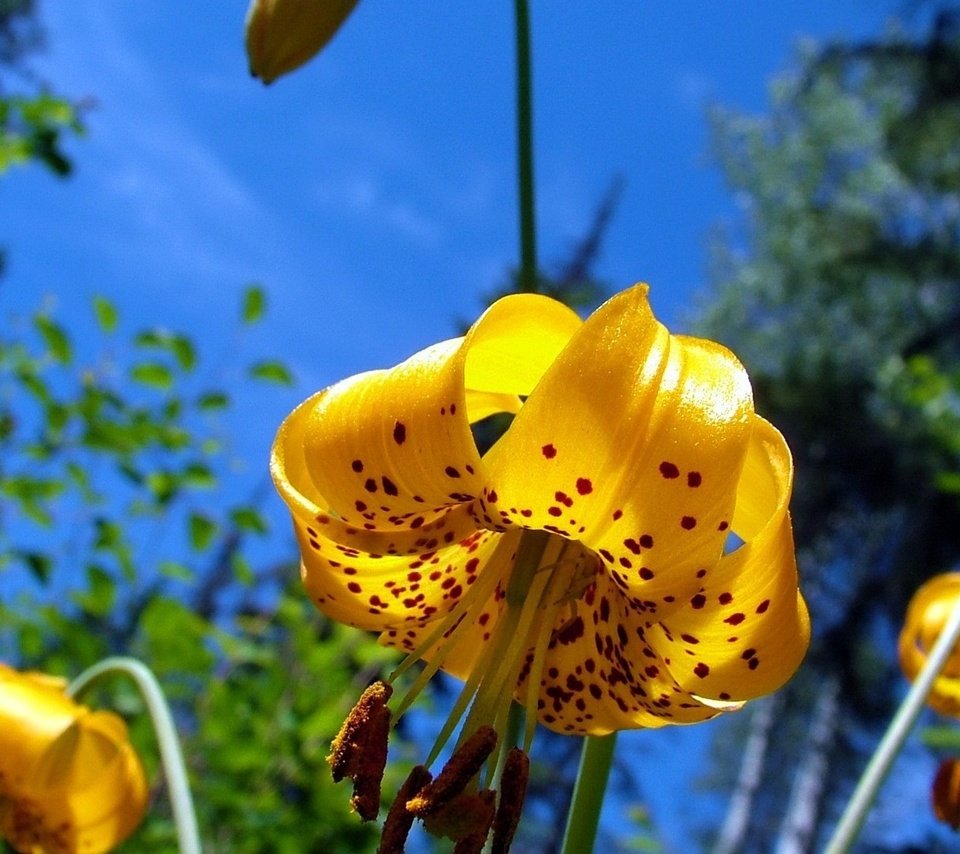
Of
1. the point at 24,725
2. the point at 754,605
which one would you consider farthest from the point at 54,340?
the point at 754,605

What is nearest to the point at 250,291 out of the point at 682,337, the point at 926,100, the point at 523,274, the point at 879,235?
the point at 523,274

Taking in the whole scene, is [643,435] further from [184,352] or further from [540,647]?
[184,352]

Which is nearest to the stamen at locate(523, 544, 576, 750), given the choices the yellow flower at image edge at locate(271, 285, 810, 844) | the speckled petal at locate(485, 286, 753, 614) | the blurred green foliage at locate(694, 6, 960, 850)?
the yellow flower at image edge at locate(271, 285, 810, 844)

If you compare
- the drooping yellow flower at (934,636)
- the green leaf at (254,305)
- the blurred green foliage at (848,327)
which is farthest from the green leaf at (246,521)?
the blurred green foliage at (848,327)

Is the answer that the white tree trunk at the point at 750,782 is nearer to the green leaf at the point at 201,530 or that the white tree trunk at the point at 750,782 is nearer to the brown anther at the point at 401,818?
the green leaf at the point at 201,530

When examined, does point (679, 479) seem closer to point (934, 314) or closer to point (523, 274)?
point (523, 274)

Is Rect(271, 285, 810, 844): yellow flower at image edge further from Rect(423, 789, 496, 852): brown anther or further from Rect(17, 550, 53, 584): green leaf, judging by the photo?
Rect(17, 550, 53, 584): green leaf
